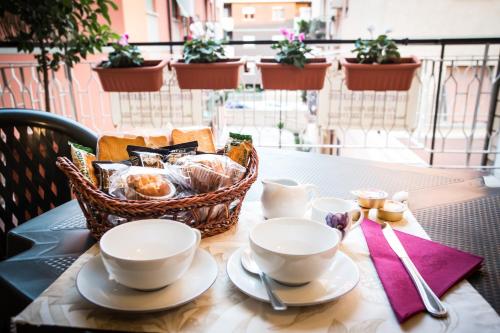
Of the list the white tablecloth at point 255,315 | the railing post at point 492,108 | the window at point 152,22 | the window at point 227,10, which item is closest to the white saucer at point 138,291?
the white tablecloth at point 255,315

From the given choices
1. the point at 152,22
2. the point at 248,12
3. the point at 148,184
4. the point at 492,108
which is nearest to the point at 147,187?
the point at 148,184

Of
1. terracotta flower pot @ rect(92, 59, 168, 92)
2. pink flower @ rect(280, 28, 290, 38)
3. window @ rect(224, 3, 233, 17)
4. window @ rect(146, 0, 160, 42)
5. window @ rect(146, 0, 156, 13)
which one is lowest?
terracotta flower pot @ rect(92, 59, 168, 92)

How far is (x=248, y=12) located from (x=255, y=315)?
862 inches

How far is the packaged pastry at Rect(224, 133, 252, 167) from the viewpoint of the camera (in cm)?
87

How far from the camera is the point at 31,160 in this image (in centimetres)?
125

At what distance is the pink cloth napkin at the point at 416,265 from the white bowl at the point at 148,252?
32 centimetres

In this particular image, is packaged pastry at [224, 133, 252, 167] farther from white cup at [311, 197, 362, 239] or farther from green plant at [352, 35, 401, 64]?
green plant at [352, 35, 401, 64]

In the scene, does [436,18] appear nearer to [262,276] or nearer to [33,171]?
[33,171]

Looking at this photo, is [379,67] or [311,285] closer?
[311,285]

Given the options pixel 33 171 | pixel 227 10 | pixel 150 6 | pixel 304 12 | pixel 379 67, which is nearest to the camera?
pixel 33 171

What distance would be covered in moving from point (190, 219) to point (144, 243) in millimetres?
112

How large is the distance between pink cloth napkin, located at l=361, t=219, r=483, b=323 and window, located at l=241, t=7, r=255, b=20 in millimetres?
21541

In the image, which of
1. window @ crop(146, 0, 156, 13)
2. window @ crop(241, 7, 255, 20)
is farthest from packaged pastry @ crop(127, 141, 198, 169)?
window @ crop(241, 7, 255, 20)

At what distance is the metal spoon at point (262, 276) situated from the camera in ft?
1.71
